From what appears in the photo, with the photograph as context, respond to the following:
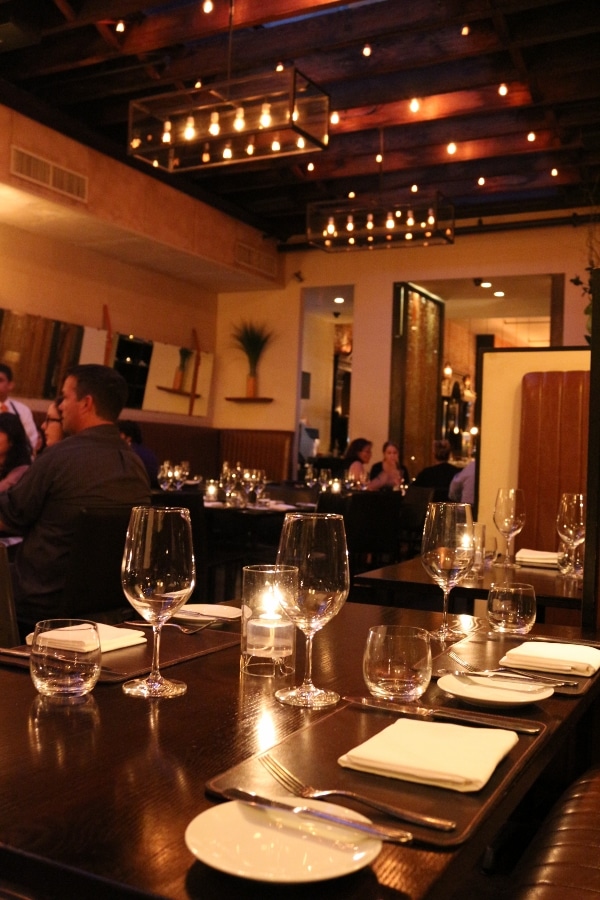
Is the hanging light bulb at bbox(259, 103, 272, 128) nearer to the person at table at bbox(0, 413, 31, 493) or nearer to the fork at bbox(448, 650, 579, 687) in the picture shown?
the person at table at bbox(0, 413, 31, 493)

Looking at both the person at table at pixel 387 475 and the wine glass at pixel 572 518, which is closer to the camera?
the wine glass at pixel 572 518

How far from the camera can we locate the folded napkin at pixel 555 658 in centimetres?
132

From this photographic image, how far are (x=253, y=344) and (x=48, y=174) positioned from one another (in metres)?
3.96

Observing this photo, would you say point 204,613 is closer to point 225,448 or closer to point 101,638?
point 101,638

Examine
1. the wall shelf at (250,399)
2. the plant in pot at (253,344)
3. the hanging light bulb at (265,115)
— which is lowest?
the wall shelf at (250,399)

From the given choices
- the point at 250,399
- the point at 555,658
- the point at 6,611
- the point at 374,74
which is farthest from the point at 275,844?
the point at 250,399

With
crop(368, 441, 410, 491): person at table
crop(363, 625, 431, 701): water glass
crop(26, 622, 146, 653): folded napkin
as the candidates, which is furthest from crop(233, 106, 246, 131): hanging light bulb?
crop(363, 625, 431, 701): water glass

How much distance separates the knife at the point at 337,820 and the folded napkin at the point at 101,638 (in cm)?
46

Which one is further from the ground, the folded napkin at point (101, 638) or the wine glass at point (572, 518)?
the wine glass at point (572, 518)

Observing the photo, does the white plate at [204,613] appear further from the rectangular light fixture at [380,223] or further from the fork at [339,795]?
the rectangular light fixture at [380,223]

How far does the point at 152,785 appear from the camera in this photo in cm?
83

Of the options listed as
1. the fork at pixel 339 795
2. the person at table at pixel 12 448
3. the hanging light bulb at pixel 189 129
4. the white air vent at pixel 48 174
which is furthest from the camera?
the white air vent at pixel 48 174

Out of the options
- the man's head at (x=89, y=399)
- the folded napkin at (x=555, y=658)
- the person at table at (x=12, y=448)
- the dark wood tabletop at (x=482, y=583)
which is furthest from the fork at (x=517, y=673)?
the person at table at (x=12, y=448)

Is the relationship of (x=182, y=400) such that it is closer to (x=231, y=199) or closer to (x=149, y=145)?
Answer: (x=231, y=199)
